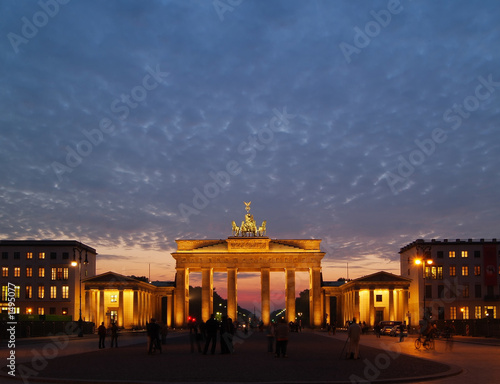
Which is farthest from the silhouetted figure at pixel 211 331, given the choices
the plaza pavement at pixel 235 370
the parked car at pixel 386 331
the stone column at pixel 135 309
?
the stone column at pixel 135 309

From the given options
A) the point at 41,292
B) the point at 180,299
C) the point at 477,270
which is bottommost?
the point at 180,299

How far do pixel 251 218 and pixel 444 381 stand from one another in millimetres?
97723

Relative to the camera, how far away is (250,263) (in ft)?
380

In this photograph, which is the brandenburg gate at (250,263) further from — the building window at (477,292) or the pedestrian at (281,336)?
the pedestrian at (281,336)

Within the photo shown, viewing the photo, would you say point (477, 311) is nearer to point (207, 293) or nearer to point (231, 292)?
point (231, 292)

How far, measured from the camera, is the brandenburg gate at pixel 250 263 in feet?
379

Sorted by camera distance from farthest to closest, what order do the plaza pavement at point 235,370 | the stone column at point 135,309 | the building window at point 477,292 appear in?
the stone column at point 135,309 < the building window at point 477,292 < the plaza pavement at point 235,370

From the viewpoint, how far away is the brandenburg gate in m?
116

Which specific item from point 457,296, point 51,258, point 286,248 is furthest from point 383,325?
point 51,258

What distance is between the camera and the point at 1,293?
105 m

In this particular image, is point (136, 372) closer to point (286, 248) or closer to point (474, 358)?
point (474, 358)

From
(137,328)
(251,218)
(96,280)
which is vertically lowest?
(137,328)

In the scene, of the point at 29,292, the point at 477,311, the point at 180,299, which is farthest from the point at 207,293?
the point at 477,311

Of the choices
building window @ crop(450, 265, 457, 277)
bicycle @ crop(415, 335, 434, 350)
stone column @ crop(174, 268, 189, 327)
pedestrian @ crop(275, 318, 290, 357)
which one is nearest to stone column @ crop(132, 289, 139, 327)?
stone column @ crop(174, 268, 189, 327)
